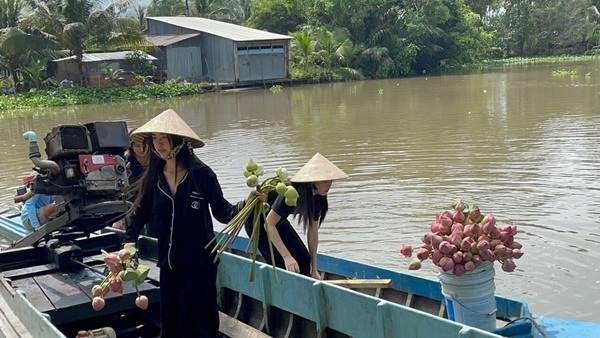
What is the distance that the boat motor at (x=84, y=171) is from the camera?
5.41 metres

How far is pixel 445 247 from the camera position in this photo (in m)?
3.54

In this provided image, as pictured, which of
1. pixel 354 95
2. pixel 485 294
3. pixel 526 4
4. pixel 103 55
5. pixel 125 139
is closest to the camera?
pixel 485 294

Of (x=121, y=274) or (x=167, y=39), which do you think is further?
(x=167, y=39)

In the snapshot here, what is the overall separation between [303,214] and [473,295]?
149cm

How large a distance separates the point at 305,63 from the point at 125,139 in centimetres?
3243

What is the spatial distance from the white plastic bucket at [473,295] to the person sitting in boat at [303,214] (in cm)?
118

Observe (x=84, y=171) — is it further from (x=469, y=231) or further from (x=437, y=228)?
(x=469, y=231)

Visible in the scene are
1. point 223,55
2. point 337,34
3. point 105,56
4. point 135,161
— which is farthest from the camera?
point 337,34

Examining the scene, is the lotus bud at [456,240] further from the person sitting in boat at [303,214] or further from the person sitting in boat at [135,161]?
the person sitting in boat at [135,161]

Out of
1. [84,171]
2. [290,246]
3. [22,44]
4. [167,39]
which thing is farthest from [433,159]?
[167,39]

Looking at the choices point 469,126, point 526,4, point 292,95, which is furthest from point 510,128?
point 526,4

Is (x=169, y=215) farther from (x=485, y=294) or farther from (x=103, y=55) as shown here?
(x=103, y=55)

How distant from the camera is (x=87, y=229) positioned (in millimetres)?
5945

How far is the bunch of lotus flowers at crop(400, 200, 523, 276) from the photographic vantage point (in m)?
3.54
